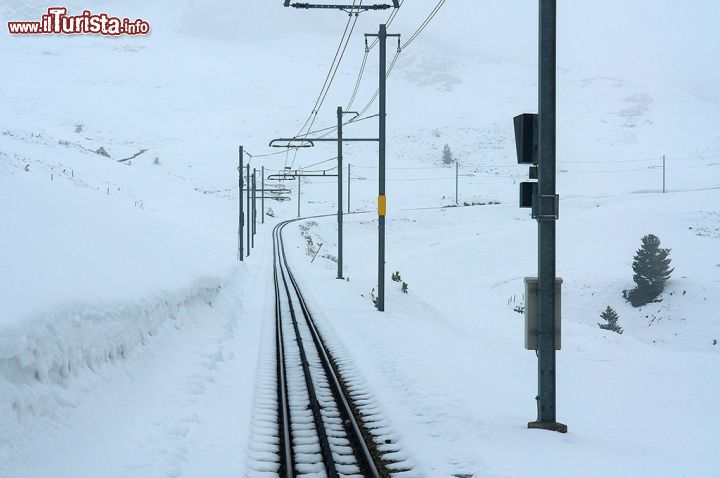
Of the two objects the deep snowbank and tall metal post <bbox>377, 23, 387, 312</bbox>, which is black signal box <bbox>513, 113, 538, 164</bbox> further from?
tall metal post <bbox>377, 23, 387, 312</bbox>

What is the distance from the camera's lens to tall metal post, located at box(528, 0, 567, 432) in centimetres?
794

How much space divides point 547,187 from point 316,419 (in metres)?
4.50

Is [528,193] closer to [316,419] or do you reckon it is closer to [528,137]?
[528,137]

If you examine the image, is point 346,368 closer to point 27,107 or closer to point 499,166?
point 499,166

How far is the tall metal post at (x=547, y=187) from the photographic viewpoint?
26.0 feet

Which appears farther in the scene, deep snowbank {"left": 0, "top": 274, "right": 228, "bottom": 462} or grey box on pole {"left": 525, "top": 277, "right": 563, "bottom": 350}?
grey box on pole {"left": 525, "top": 277, "right": 563, "bottom": 350}

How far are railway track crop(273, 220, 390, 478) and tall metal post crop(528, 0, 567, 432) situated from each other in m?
2.71

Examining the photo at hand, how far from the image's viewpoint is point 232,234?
59.5 metres

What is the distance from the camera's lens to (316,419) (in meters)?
8.66

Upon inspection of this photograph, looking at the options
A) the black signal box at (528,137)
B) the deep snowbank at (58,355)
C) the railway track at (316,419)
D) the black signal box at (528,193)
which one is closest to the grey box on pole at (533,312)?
the black signal box at (528,193)

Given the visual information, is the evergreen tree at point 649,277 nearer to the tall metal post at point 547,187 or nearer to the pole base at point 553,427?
the pole base at point 553,427

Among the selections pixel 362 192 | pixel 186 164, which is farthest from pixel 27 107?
pixel 362 192

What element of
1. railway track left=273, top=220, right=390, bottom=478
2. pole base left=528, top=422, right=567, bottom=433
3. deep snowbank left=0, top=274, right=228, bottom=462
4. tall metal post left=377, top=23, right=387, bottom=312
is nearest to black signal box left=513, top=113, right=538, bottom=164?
pole base left=528, top=422, right=567, bottom=433

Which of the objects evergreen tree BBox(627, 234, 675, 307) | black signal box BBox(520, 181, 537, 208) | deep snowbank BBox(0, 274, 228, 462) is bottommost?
evergreen tree BBox(627, 234, 675, 307)
